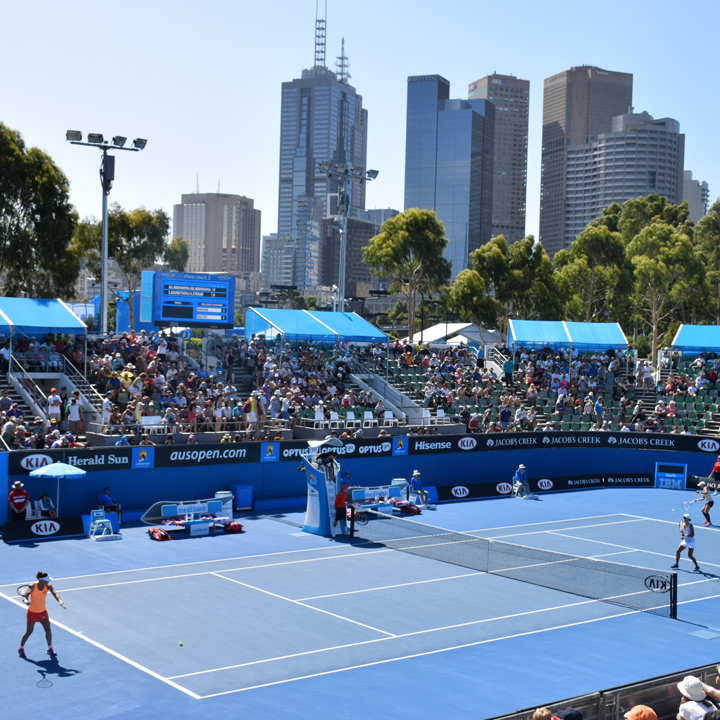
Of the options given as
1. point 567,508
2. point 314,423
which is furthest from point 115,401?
Answer: point 567,508

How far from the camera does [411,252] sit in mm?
64562

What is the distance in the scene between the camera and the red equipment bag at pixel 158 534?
25719mm

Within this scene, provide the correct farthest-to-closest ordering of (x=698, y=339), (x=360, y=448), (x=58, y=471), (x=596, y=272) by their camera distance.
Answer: (x=596, y=272) → (x=698, y=339) → (x=360, y=448) → (x=58, y=471)

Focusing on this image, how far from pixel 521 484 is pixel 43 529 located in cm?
1917

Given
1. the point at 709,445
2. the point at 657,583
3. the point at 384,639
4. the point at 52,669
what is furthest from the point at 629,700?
the point at 709,445

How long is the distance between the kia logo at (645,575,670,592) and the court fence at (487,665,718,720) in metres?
9.01

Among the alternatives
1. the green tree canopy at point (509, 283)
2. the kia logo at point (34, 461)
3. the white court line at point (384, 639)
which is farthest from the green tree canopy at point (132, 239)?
the white court line at point (384, 639)

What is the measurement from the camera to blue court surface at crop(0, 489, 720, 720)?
13.8 metres

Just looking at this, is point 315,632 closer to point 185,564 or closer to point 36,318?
point 185,564

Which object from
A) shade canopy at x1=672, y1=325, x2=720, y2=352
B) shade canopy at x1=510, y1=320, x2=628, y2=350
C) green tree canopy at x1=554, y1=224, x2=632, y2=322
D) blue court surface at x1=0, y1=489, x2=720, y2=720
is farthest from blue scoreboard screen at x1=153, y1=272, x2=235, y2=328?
green tree canopy at x1=554, y1=224, x2=632, y2=322

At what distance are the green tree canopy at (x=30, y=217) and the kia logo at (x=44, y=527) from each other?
25779 millimetres

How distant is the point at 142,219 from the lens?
7775 cm

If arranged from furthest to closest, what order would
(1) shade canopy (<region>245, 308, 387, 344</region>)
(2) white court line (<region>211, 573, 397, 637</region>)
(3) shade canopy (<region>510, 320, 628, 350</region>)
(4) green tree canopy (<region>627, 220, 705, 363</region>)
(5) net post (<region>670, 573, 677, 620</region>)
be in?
(4) green tree canopy (<region>627, 220, 705, 363</region>), (3) shade canopy (<region>510, 320, 628, 350</region>), (1) shade canopy (<region>245, 308, 387, 344</region>), (5) net post (<region>670, 573, 677, 620</region>), (2) white court line (<region>211, 573, 397, 637</region>)

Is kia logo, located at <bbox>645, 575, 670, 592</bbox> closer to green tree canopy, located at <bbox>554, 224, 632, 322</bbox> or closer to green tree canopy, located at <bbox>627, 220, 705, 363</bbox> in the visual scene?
green tree canopy, located at <bbox>627, 220, 705, 363</bbox>
